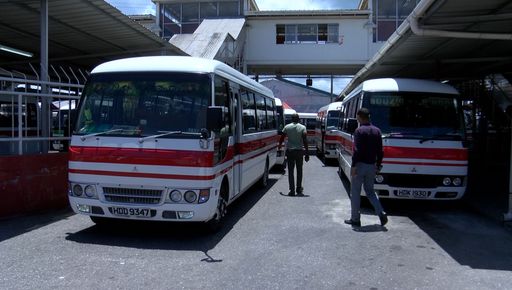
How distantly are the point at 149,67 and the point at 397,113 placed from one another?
200 inches

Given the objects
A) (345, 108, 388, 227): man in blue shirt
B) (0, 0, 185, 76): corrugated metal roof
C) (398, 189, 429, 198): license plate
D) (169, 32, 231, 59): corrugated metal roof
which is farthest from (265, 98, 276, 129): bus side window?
(169, 32, 231, 59): corrugated metal roof

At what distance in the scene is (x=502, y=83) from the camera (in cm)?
2130

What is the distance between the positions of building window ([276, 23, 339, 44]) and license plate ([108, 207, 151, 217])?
25541 millimetres

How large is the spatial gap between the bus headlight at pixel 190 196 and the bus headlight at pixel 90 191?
Answer: 4.40 ft

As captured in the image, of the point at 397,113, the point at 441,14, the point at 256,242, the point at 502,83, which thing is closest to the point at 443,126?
the point at 397,113

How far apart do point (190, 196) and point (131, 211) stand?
84 cm

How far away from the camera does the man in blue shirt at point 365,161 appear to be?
27.7 ft

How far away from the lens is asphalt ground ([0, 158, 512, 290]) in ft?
18.5

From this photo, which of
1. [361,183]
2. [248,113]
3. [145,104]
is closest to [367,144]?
[361,183]

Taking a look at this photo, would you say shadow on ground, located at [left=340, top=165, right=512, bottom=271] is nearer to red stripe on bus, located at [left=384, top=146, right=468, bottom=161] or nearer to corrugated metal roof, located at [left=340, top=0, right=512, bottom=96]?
red stripe on bus, located at [left=384, top=146, right=468, bottom=161]

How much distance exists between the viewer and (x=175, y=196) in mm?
7047

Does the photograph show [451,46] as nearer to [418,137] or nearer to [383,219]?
[418,137]

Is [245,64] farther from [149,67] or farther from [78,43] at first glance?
[149,67]

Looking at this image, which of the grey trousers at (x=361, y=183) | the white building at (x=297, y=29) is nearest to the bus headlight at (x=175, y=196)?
the grey trousers at (x=361, y=183)
